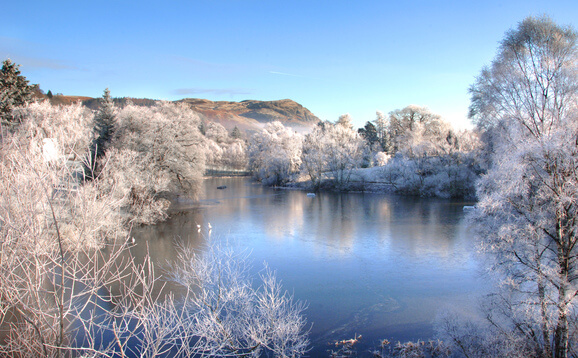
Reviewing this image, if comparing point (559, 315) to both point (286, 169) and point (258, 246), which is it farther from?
point (286, 169)

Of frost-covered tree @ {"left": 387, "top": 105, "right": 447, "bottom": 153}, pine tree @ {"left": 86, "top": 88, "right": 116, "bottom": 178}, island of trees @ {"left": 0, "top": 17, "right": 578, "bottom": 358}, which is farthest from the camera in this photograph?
frost-covered tree @ {"left": 387, "top": 105, "right": 447, "bottom": 153}

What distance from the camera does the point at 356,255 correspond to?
13.9 m

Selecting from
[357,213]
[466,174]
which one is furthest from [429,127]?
[357,213]

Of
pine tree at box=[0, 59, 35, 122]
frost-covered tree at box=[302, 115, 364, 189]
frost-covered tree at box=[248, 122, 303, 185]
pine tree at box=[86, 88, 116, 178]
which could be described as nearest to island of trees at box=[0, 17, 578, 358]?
pine tree at box=[86, 88, 116, 178]

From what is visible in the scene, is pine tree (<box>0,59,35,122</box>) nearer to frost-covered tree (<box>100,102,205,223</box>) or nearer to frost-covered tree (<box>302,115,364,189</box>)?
frost-covered tree (<box>100,102,205,223</box>)

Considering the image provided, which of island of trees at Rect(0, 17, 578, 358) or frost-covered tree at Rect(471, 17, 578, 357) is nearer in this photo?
island of trees at Rect(0, 17, 578, 358)

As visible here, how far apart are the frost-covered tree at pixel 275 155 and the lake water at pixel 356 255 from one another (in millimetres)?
15898

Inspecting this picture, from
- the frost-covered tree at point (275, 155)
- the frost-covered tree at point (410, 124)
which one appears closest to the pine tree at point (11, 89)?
the frost-covered tree at point (275, 155)

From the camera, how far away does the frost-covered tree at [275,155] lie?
42.5m

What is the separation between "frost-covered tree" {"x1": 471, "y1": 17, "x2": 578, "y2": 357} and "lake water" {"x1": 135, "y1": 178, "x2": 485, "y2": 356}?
7.65 feet

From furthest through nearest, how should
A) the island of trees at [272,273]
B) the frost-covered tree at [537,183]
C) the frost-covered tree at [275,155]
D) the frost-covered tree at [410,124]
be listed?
the frost-covered tree at [275,155] → the frost-covered tree at [410,124] → the frost-covered tree at [537,183] → the island of trees at [272,273]

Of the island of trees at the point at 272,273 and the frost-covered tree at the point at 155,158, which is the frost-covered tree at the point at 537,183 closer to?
the island of trees at the point at 272,273

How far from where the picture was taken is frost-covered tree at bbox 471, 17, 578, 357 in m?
6.35

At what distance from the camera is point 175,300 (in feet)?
30.6
